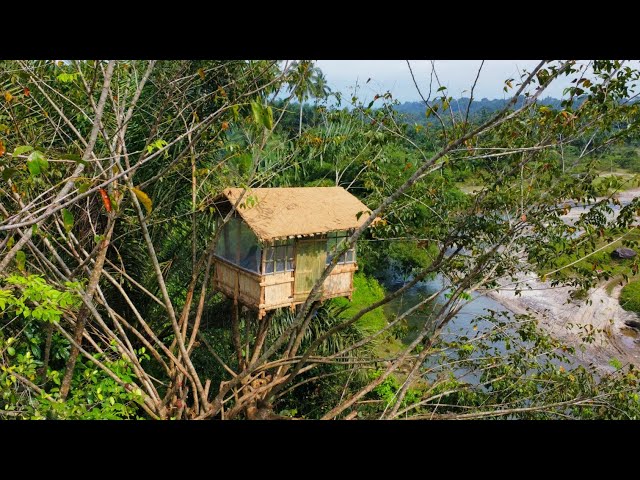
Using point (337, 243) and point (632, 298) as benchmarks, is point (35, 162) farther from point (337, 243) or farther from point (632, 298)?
point (632, 298)

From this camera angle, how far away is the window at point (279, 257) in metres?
7.24

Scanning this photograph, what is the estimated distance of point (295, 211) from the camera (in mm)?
7449

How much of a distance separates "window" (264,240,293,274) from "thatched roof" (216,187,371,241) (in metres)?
0.30

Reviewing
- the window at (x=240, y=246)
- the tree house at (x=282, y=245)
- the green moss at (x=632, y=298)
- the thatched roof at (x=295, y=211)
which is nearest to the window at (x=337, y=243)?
the tree house at (x=282, y=245)

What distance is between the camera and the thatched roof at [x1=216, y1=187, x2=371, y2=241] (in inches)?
275

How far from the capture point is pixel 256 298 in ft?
24.2

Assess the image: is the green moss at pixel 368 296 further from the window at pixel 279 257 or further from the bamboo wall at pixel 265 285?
the window at pixel 279 257

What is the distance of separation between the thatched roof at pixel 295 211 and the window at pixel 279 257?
1.00 feet

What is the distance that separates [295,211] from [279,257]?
67cm

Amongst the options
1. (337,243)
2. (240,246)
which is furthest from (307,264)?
(240,246)

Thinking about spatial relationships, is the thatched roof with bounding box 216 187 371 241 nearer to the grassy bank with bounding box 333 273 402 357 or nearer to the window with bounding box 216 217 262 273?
the window with bounding box 216 217 262 273
